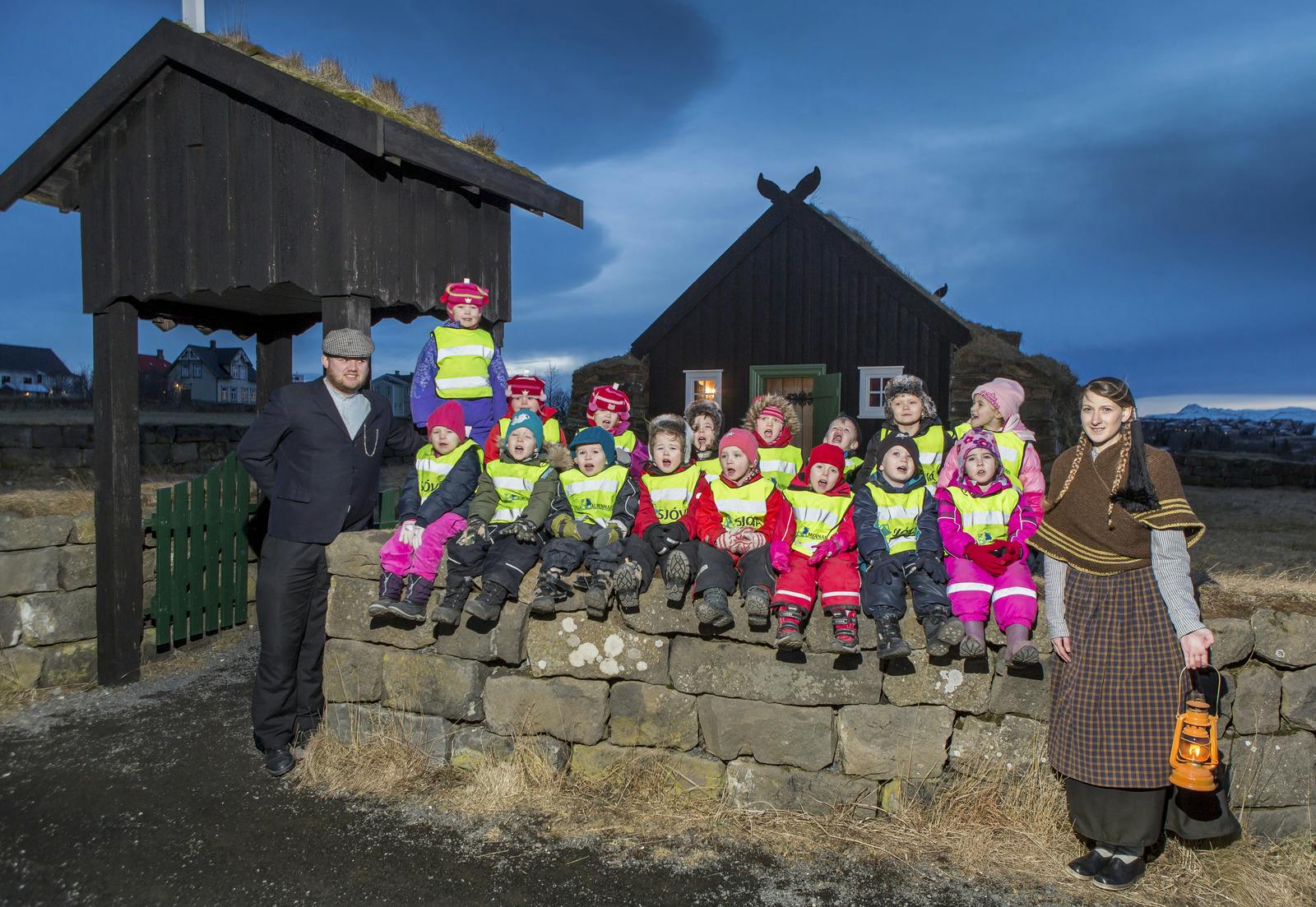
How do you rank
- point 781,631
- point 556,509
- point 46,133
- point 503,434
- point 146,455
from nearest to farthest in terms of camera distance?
point 781,631, point 556,509, point 503,434, point 46,133, point 146,455

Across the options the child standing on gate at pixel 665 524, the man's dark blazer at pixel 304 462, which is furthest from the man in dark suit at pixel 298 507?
the child standing on gate at pixel 665 524

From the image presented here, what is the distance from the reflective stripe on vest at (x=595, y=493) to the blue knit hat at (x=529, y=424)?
0.33m

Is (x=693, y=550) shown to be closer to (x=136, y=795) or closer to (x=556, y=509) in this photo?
(x=556, y=509)

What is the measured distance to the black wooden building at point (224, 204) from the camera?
5348 millimetres

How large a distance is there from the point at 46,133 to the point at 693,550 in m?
5.82

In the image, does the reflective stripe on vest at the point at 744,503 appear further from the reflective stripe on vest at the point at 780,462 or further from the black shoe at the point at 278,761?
the black shoe at the point at 278,761

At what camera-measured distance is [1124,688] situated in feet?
11.0

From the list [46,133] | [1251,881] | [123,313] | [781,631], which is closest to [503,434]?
[781,631]

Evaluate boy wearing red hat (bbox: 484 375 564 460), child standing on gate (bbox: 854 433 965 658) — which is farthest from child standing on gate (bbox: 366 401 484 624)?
child standing on gate (bbox: 854 433 965 658)

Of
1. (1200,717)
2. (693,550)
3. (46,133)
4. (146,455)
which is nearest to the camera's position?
(1200,717)

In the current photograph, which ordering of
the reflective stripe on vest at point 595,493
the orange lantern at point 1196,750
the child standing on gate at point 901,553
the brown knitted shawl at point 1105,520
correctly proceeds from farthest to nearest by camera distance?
1. the reflective stripe on vest at point 595,493
2. the child standing on gate at point 901,553
3. the brown knitted shawl at point 1105,520
4. the orange lantern at point 1196,750

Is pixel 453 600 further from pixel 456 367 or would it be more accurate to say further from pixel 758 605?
pixel 456 367

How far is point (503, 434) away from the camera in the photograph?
4789 mm

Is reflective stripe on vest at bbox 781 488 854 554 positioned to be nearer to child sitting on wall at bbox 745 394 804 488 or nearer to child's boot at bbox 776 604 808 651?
child's boot at bbox 776 604 808 651
